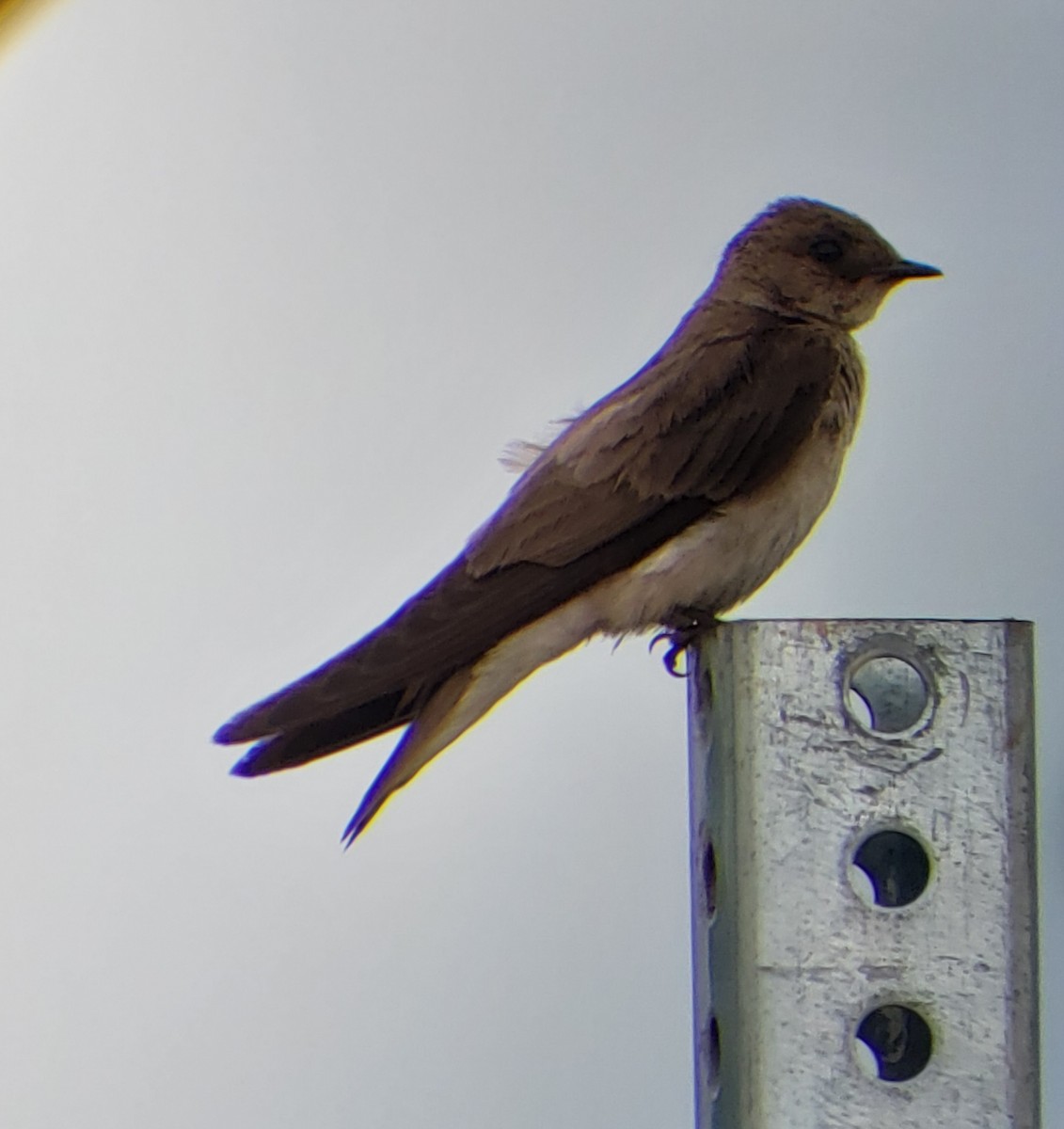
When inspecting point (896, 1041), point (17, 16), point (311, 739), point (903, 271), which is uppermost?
point (17, 16)

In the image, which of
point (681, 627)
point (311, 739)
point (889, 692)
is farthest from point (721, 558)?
point (889, 692)

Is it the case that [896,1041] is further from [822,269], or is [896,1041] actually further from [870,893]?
[822,269]

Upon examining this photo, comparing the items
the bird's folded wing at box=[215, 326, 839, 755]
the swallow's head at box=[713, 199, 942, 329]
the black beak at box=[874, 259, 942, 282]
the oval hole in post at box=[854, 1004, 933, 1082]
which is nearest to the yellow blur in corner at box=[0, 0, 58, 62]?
the bird's folded wing at box=[215, 326, 839, 755]

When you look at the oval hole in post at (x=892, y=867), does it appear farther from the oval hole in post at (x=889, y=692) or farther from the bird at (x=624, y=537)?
the bird at (x=624, y=537)

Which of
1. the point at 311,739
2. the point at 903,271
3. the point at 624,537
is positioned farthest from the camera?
the point at 903,271

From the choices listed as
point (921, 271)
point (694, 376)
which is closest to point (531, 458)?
point (694, 376)

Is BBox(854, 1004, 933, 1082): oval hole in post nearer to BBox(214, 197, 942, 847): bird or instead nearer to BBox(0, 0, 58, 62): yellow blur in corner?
BBox(214, 197, 942, 847): bird
